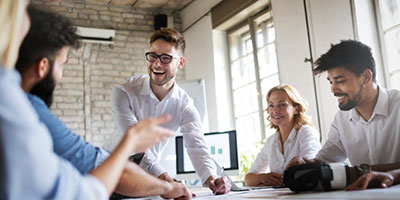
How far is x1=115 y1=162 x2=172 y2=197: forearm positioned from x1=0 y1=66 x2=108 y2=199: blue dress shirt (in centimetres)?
56

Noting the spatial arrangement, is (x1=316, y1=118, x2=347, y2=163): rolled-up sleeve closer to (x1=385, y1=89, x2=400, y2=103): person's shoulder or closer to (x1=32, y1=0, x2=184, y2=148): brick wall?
(x1=385, y1=89, x2=400, y2=103): person's shoulder

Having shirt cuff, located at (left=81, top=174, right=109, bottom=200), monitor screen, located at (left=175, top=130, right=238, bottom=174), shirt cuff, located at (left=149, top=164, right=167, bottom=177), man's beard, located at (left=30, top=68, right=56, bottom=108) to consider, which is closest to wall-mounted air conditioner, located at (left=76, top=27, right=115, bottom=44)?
monitor screen, located at (left=175, top=130, right=238, bottom=174)

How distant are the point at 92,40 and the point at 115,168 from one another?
5267mm

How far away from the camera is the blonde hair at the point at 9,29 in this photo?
0.70 m

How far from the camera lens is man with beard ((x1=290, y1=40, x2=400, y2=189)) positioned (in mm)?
2020

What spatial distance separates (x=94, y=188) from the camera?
28.8 inches

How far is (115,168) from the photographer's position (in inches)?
31.4

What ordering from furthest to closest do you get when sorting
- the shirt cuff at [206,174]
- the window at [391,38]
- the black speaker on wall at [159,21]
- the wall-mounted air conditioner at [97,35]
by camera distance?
1. the black speaker on wall at [159,21]
2. the wall-mounted air conditioner at [97,35]
3. the window at [391,38]
4. the shirt cuff at [206,174]

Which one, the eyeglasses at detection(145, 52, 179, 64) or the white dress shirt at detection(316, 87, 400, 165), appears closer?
the white dress shirt at detection(316, 87, 400, 165)

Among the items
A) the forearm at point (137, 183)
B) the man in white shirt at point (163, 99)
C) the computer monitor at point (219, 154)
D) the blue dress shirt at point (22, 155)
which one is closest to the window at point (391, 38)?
the computer monitor at point (219, 154)

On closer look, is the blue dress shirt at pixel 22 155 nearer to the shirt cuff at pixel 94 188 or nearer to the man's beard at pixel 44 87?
the shirt cuff at pixel 94 188

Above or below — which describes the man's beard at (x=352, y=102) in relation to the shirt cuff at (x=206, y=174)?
above

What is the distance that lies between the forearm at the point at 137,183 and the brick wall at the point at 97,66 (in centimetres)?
409

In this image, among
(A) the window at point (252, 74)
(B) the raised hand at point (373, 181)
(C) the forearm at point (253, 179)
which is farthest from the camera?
(A) the window at point (252, 74)
